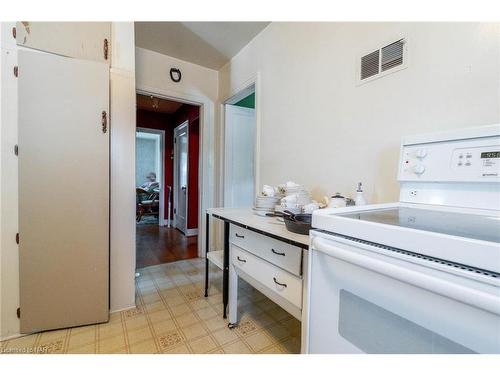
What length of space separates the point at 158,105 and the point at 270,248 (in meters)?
4.10

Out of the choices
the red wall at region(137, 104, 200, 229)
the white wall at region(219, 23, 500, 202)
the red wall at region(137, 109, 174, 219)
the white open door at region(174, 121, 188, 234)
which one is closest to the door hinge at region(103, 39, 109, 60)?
the white wall at region(219, 23, 500, 202)

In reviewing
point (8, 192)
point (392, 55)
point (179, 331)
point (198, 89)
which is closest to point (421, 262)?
point (392, 55)

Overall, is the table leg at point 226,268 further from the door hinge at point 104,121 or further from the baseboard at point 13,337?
the baseboard at point 13,337

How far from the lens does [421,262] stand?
20.3 inches

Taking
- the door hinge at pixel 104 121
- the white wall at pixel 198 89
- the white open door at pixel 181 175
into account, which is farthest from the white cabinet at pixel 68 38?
the white open door at pixel 181 175

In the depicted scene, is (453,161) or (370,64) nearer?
(453,161)

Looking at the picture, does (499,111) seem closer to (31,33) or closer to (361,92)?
A: (361,92)

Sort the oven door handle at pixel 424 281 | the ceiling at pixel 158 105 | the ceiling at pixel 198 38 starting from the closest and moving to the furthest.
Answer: the oven door handle at pixel 424 281 < the ceiling at pixel 198 38 < the ceiling at pixel 158 105

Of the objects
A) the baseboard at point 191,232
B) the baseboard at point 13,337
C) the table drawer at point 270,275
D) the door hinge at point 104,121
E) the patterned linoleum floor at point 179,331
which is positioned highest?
the door hinge at point 104,121

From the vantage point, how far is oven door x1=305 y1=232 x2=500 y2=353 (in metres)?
0.45

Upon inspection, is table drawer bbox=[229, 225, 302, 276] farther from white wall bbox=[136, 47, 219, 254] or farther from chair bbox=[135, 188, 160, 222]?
chair bbox=[135, 188, 160, 222]

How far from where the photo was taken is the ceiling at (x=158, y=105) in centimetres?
411

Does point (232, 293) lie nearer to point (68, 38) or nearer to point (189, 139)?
point (68, 38)

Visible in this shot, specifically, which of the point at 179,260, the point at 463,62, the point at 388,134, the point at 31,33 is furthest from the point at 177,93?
the point at 463,62
